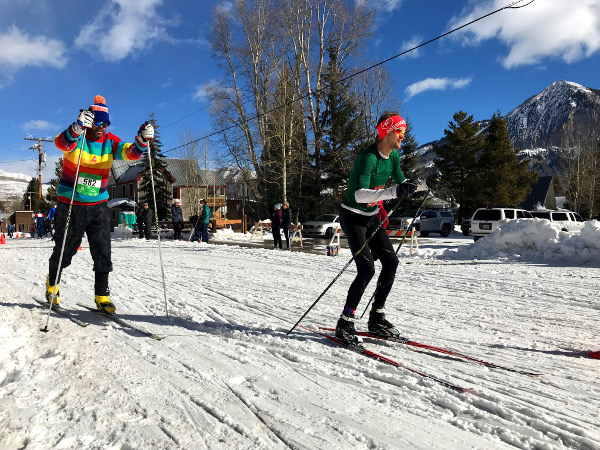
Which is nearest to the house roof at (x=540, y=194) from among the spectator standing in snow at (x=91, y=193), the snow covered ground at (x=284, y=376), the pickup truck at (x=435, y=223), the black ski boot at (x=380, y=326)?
the pickup truck at (x=435, y=223)

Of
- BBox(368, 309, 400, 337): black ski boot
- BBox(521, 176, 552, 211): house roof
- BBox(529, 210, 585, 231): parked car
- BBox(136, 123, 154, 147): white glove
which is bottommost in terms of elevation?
BBox(368, 309, 400, 337): black ski boot

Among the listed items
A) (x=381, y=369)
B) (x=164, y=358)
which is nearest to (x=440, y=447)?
Result: (x=381, y=369)

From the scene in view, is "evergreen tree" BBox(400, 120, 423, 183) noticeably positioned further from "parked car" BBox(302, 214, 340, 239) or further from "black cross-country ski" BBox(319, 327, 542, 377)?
"black cross-country ski" BBox(319, 327, 542, 377)

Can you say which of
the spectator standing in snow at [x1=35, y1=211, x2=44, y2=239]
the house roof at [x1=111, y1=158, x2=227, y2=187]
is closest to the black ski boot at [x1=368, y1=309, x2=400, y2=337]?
the spectator standing in snow at [x1=35, y1=211, x2=44, y2=239]

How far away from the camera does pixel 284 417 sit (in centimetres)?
208

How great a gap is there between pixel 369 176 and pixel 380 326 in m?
1.35

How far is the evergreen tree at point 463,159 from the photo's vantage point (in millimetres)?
36656

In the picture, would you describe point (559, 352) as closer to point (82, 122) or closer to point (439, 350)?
point (439, 350)

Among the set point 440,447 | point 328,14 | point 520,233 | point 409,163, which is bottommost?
point 440,447

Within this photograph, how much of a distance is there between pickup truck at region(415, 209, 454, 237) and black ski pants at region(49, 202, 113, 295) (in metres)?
20.6

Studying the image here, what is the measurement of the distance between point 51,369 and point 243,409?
4.62 feet

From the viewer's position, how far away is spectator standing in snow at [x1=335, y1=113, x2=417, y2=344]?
3.35 meters

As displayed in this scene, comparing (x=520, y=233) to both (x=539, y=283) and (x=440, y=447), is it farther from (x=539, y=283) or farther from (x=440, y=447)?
(x=440, y=447)

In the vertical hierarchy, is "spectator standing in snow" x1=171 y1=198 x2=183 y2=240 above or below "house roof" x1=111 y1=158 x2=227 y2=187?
below
